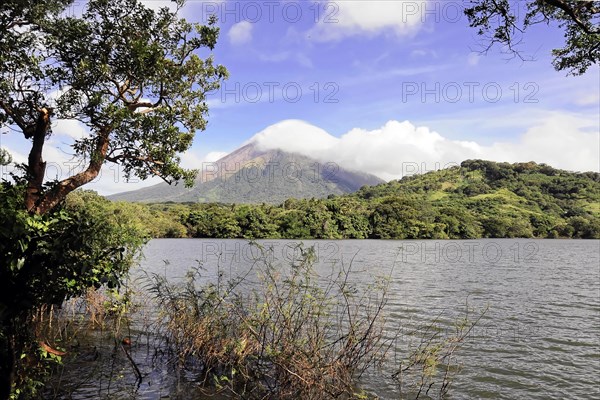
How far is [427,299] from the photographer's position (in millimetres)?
24750

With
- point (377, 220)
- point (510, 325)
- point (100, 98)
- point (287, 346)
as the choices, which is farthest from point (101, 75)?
point (377, 220)

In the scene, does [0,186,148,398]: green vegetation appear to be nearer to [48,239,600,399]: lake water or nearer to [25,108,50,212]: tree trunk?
[25,108,50,212]: tree trunk

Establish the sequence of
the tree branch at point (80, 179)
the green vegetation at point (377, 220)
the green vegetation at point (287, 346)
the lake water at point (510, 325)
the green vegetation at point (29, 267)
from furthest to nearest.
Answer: the green vegetation at point (377, 220) → the lake water at point (510, 325) → the tree branch at point (80, 179) → the green vegetation at point (287, 346) → the green vegetation at point (29, 267)

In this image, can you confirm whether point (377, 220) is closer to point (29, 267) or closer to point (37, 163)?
point (37, 163)

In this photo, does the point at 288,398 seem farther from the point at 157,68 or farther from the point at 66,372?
the point at 157,68

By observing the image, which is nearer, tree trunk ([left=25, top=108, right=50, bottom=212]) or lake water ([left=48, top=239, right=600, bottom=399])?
tree trunk ([left=25, top=108, right=50, bottom=212])

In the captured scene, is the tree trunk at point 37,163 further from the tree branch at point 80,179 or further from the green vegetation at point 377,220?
the green vegetation at point 377,220

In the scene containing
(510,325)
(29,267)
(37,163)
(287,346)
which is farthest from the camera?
(510,325)

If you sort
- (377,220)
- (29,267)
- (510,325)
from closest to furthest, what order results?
1. (29,267)
2. (510,325)
3. (377,220)

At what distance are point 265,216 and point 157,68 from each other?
10362 centimetres

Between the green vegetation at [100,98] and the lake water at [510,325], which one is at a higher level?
the green vegetation at [100,98]

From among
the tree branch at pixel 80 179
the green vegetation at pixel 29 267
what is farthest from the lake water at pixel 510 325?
the tree branch at pixel 80 179

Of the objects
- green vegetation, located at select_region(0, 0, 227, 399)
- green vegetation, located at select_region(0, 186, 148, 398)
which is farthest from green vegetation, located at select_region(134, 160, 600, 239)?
green vegetation, located at select_region(0, 186, 148, 398)

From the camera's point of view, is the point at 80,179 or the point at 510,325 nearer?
the point at 80,179
